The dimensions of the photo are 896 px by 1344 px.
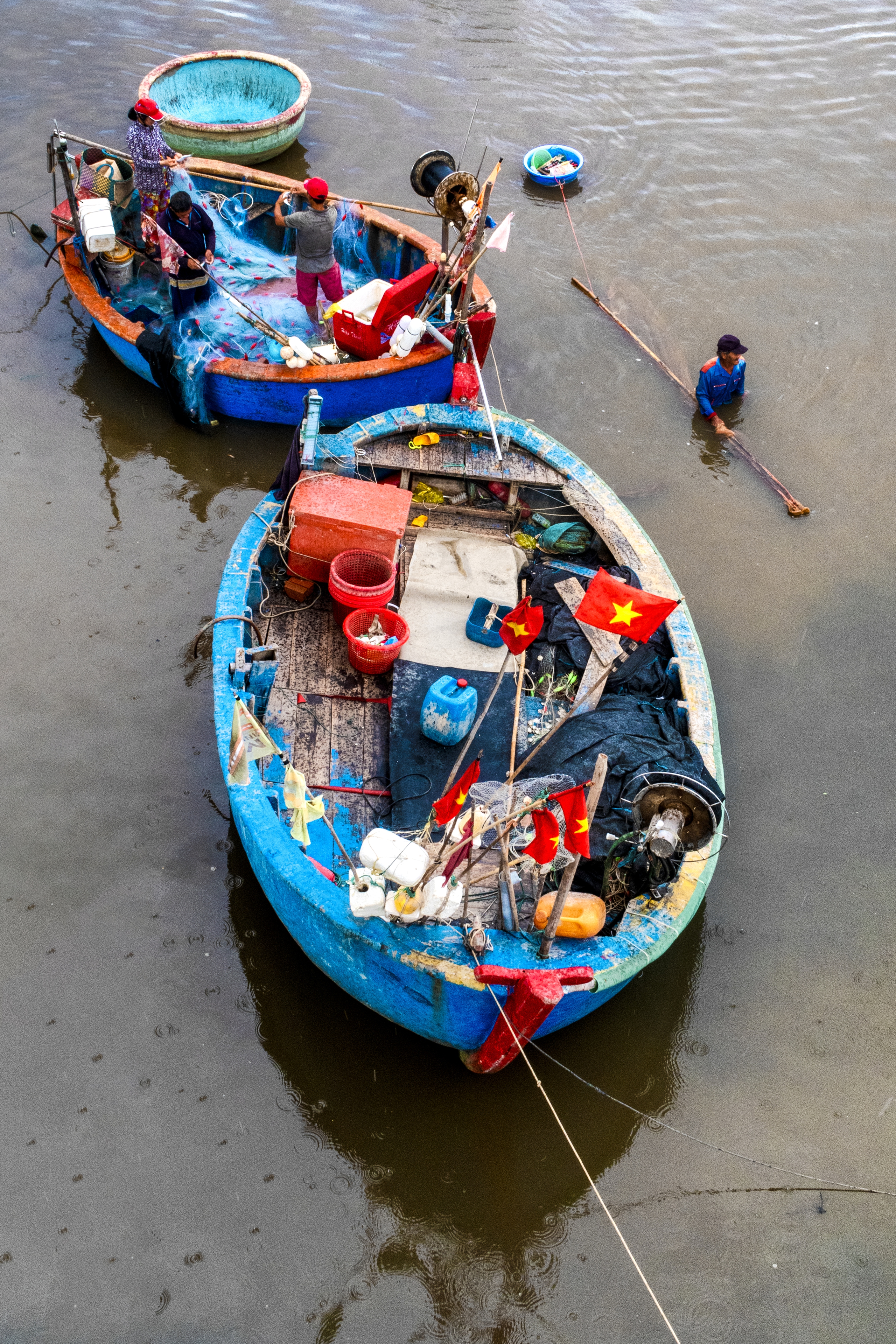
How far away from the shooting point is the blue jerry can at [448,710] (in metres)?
5.56

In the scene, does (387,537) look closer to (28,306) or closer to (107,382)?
(107,382)

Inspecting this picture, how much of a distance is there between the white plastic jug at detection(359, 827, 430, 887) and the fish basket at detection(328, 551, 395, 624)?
1.85m

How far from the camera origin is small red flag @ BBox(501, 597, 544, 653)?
15.6ft

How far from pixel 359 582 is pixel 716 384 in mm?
4742

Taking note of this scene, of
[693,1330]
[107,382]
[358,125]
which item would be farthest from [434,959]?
[358,125]

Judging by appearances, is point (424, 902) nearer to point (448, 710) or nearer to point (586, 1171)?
point (448, 710)

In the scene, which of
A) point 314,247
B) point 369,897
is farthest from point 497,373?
point 369,897

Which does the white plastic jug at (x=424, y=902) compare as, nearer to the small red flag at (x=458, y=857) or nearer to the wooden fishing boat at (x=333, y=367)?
the small red flag at (x=458, y=857)

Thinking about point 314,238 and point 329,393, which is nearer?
point 329,393

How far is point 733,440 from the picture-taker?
31.3ft

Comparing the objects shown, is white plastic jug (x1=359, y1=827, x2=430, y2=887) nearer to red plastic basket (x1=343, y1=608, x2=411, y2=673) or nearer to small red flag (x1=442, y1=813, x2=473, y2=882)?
small red flag (x1=442, y1=813, x2=473, y2=882)

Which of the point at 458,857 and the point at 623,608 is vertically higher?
the point at 623,608

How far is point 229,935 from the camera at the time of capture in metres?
5.95

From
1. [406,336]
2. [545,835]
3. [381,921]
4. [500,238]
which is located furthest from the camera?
[406,336]
